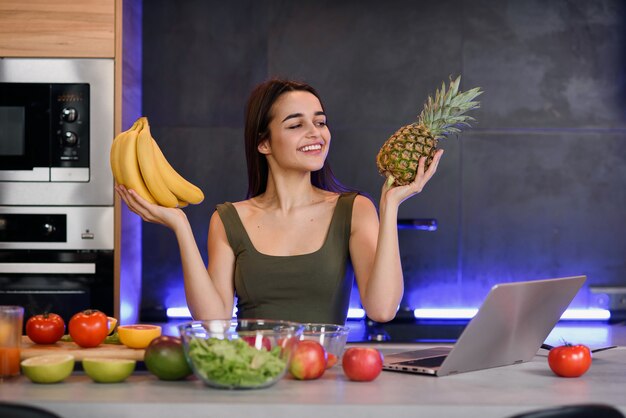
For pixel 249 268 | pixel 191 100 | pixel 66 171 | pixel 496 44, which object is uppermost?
pixel 496 44

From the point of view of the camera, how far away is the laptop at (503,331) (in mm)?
1888

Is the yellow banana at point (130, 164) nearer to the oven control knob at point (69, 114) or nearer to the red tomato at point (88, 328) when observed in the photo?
the red tomato at point (88, 328)

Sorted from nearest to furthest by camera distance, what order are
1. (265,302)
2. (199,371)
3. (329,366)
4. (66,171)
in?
1. (199,371)
2. (329,366)
3. (265,302)
4. (66,171)

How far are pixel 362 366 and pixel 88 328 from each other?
624mm

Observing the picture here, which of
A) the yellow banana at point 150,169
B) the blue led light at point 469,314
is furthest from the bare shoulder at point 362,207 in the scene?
the blue led light at point 469,314

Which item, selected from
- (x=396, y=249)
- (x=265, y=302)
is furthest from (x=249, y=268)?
(x=396, y=249)

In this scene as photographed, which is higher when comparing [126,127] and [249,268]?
[126,127]

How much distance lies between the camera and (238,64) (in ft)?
14.3

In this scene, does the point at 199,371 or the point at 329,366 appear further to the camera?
the point at 329,366

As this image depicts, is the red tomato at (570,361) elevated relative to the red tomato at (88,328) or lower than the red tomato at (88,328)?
lower

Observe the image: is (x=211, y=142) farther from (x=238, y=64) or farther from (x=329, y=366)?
(x=329, y=366)

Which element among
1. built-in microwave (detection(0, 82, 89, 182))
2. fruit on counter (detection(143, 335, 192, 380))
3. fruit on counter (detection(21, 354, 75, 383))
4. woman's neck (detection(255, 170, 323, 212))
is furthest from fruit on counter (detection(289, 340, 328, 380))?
built-in microwave (detection(0, 82, 89, 182))

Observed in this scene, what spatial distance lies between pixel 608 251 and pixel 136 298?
7.51 feet

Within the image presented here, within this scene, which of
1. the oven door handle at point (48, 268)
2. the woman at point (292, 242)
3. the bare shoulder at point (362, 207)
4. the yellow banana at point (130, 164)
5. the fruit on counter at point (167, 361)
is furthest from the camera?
the oven door handle at point (48, 268)
